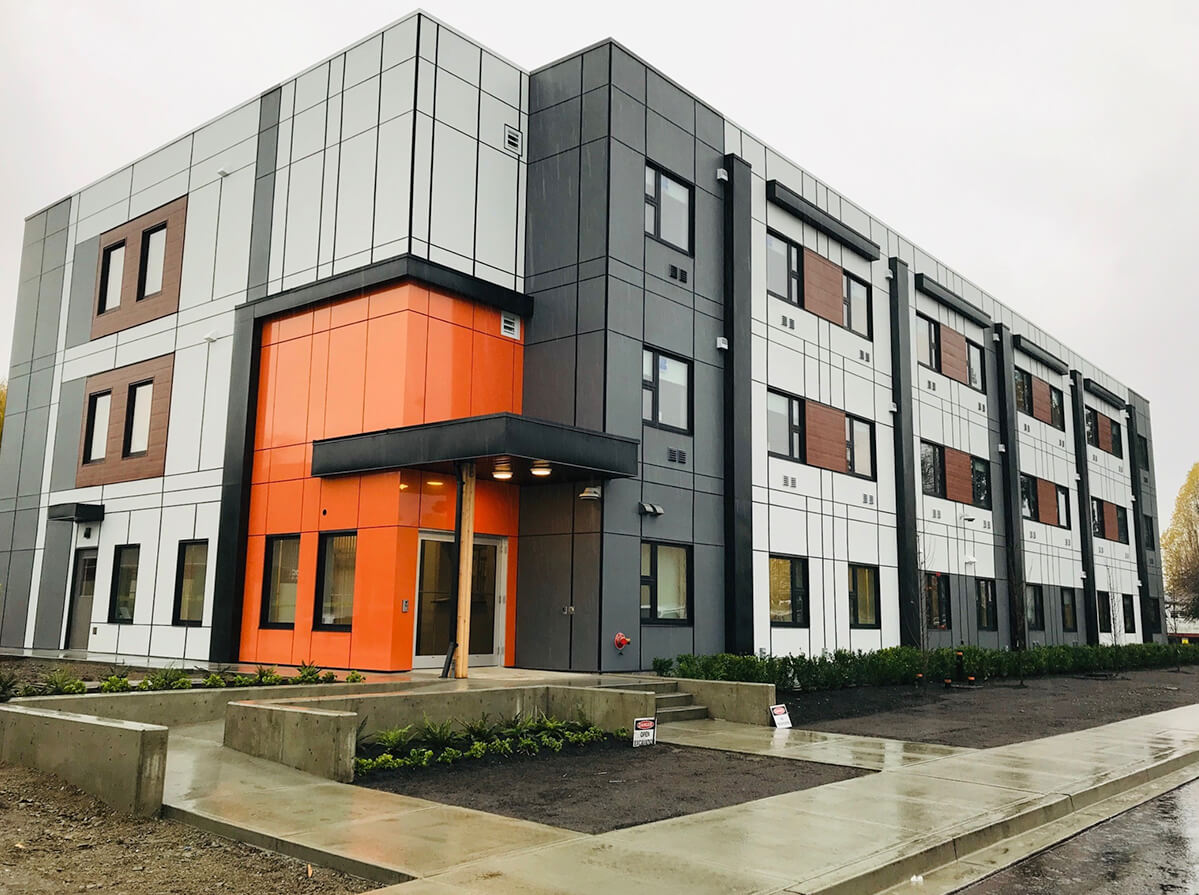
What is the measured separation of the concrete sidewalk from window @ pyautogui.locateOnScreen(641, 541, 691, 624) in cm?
861

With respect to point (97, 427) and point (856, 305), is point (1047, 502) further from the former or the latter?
point (97, 427)

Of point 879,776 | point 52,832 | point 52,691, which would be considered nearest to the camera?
point 52,832

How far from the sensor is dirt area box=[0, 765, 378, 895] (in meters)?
6.23

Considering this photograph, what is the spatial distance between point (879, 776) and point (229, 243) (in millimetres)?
19283

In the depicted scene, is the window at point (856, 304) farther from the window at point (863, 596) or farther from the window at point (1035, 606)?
the window at point (1035, 606)

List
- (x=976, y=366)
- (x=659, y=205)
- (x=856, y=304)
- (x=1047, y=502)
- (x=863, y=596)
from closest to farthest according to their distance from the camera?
(x=659, y=205) → (x=863, y=596) → (x=856, y=304) → (x=976, y=366) → (x=1047, y=502)

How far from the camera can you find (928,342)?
107ft

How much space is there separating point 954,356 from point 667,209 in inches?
652

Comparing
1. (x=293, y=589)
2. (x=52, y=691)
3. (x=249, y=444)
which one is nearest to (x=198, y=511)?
(x=249, y=444)

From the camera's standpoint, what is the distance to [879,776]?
1039cm

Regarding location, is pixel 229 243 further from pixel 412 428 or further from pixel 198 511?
pixel 412 428

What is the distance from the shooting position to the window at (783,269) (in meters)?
24.8

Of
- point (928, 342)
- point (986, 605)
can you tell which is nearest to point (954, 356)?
point (928, 342)

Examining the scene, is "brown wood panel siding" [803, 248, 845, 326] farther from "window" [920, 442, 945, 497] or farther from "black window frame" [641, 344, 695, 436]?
"window" [920, 442, 945, 497]
